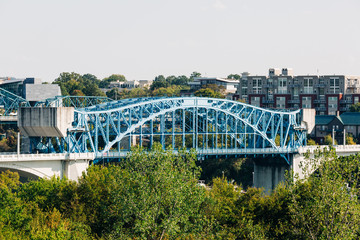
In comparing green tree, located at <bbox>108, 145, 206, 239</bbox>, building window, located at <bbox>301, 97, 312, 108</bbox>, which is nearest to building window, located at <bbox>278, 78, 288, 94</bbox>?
building window, located at <bbox>301, 97, 312, 108</bbox>

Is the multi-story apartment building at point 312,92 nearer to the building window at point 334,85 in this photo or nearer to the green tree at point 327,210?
the building window at point 334,85

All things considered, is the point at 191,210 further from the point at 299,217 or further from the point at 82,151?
the point at 82,151

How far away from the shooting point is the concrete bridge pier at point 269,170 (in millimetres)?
119812

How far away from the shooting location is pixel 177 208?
60812 mm

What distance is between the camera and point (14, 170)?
91875mm

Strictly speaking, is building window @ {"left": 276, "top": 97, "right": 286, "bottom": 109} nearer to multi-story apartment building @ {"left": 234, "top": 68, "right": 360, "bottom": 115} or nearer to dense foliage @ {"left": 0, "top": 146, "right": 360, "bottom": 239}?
multi-story apartment building @ {"left": 234, "top": 68, "right": 360, "bottom": 115}

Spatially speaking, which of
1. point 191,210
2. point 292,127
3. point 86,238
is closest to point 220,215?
point 191,210

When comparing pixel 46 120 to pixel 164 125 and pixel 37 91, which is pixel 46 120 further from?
pixel 37 91

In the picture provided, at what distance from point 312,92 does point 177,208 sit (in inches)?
4330

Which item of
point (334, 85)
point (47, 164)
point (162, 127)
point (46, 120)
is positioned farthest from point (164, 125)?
point (334, 85)

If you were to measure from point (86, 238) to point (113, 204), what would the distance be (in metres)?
5.42

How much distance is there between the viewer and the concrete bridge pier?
11981 cm

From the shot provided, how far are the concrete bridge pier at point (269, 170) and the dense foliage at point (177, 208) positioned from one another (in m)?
44.4

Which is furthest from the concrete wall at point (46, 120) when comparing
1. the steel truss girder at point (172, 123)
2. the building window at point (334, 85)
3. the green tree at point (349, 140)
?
the building window at point (334, 85)
